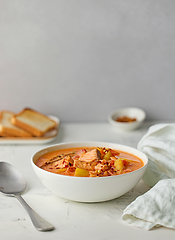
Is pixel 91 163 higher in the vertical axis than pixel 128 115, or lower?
higher

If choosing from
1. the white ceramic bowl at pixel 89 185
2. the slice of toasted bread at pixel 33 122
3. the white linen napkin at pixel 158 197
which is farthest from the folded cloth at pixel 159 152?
the slice of toasted bread at pixel 33 122

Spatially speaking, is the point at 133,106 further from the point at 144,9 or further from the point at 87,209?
the point at 87,209

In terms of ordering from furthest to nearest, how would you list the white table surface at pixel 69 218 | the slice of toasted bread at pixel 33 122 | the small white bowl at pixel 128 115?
the small white bowl at pixel 128 115
the slice of toasted bread at pixel 33 122
the white table surface at pixel 69 218

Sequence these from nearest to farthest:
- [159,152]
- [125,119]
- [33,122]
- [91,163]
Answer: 1. [91,163]
2. [159,152]
3. [33,122]
4. [125,119]

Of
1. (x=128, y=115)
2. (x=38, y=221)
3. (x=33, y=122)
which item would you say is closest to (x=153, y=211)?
(x=38, y=221)

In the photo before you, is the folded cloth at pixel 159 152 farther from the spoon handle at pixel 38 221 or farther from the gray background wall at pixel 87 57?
the gray background wall at pixel 87 57

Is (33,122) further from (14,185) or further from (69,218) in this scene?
(69,218)

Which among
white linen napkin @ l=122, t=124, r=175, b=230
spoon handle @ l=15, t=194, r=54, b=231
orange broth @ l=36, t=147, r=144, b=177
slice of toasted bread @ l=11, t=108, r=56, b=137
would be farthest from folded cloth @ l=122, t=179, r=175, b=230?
slice of toasted bread @ l=11, t=108, r=56, b=137

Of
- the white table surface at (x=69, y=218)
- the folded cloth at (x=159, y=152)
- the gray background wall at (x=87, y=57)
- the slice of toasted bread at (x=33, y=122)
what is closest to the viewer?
the white table surface at (x=69, y=218)
